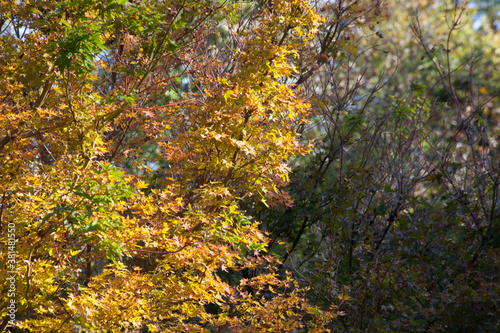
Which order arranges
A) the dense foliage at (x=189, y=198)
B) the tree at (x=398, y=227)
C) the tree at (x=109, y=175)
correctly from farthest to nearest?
the tree at (x=398, y=227)
the dense foliage at (x=189, y=198)
the tree at (x=109, y=175)

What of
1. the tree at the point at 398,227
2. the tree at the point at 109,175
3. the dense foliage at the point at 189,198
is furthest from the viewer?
the tree at the point at 398,227

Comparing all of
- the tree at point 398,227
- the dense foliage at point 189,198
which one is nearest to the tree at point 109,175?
the dense foliage at point 189,198

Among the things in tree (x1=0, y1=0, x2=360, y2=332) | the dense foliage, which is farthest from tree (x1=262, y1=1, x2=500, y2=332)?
tree (x1=0, y1=0, x2=360, y2=332)

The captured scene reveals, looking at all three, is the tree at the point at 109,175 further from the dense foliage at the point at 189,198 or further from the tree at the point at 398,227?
the tree at the point at 398,227

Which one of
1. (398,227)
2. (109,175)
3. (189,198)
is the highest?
(398,227)

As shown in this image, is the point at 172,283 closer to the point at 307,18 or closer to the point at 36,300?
the point at 36,300

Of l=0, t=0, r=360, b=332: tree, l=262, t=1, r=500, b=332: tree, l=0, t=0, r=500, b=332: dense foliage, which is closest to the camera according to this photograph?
l=0, t=0, r=360, b=332: tree

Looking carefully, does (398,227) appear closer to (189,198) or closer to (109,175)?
(189,198)

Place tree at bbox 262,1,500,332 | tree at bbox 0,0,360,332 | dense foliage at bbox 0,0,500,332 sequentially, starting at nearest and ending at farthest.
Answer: tree at bbox 0,0,360,332 < dense foliage at bbox 0,0,500,332 < tree at bbox 262,1,500,332

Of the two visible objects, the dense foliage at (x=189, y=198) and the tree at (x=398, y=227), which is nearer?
the dense foliage at (x=189, y=198)

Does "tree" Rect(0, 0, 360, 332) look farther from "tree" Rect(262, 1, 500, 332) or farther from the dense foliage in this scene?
"tree" Rect(262, 1, 500, 332)

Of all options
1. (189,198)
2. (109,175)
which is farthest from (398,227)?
(109,175)

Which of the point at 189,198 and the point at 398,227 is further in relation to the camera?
the point at 398,227

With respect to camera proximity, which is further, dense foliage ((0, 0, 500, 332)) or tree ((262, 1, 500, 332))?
tree ((262, 1, 500, 332))
